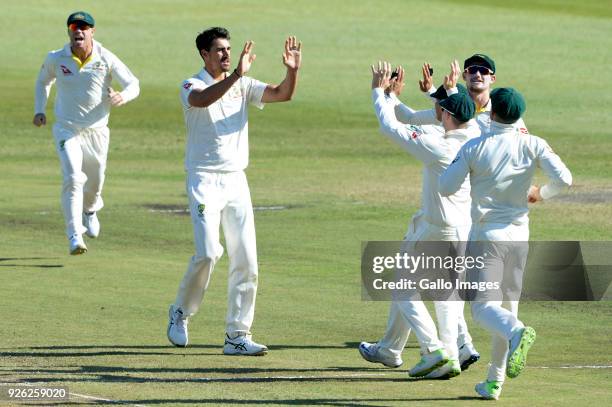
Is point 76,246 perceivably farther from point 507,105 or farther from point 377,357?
point 507,105

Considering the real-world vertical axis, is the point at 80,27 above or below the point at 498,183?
above

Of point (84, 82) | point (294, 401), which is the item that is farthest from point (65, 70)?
point (294, 401)

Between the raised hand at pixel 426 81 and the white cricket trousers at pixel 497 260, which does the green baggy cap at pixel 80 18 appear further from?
the white cricket trousers at pixel 497 260

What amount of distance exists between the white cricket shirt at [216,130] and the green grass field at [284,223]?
56.3 inches

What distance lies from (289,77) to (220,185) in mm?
970

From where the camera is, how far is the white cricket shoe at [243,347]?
11.7 metres

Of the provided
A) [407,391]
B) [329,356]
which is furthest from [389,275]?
[407,391]

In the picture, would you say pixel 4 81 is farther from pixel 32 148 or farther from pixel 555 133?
pixel 555 133

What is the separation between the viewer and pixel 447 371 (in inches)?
419

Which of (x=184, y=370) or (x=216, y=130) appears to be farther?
(x=216, y=130)

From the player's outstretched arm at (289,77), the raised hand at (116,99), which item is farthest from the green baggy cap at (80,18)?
the player's outstretched arm at (289,77)

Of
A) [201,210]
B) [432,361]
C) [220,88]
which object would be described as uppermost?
[220,88]

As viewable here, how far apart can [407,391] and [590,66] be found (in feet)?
109

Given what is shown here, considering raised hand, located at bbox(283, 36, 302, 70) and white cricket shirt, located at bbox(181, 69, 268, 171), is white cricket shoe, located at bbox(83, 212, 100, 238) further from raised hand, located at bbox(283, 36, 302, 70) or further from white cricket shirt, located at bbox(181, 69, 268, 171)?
raised hand, located at bbox(283, 36, 302, 70)
